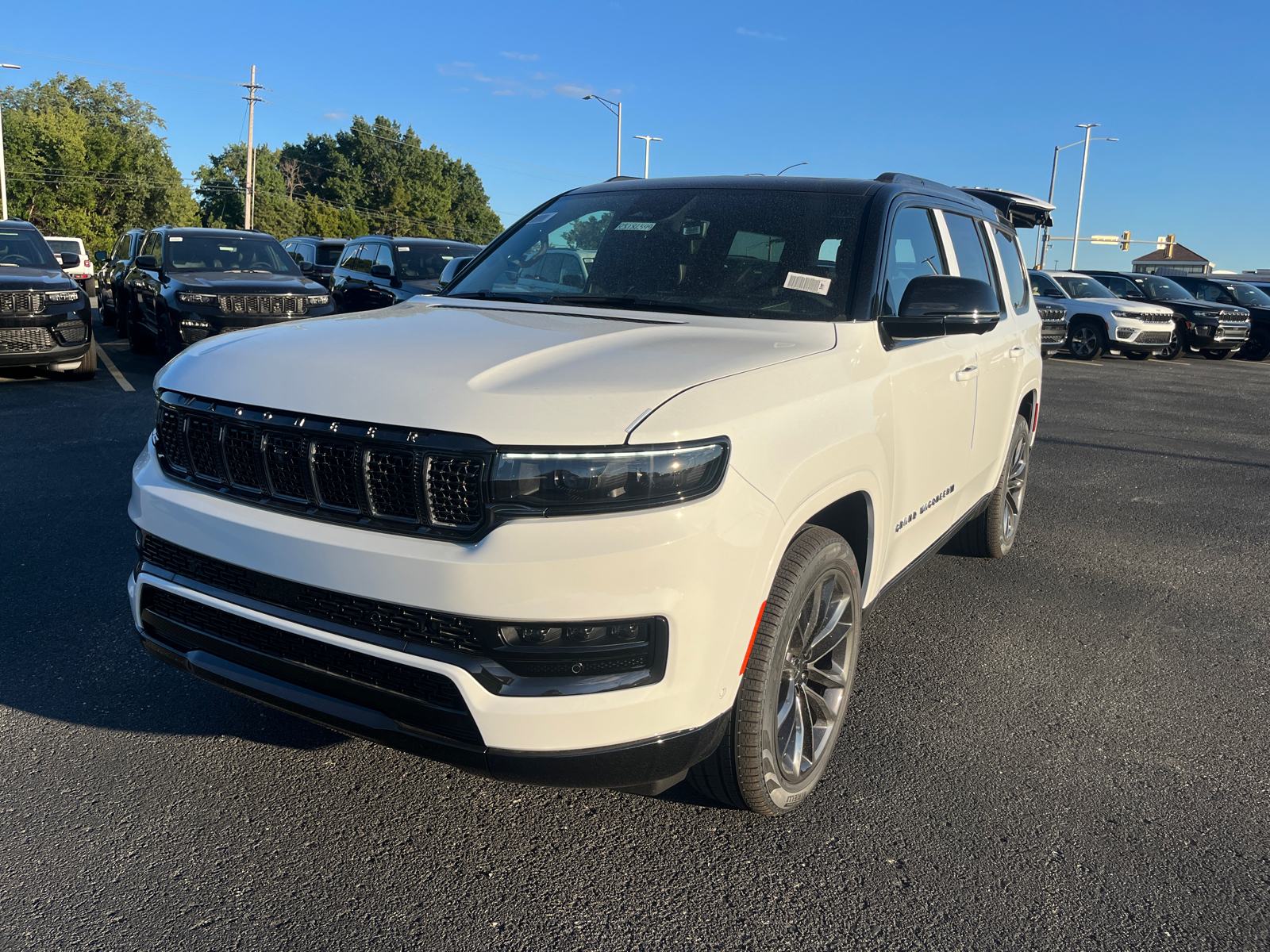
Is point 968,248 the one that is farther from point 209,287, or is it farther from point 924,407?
point 209,287

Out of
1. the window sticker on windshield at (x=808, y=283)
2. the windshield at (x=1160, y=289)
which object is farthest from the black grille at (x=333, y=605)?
the windshield at (x=1160, y=289)

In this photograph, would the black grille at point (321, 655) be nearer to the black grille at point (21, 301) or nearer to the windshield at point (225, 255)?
the black grille at point (21, 301)

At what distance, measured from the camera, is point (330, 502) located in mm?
2373

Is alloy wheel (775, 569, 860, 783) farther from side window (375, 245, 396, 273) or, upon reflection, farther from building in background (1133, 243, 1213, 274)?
building in background (1133, 243, 1213, 274)

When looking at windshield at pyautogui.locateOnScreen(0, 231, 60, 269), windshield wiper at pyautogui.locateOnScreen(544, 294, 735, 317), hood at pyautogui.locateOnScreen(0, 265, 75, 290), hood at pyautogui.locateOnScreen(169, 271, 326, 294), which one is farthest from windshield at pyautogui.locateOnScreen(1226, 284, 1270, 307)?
windshield wiper at pyautogui.locateOnScreen(544, 294, 735, 317)

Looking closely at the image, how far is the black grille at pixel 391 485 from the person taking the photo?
2256mm

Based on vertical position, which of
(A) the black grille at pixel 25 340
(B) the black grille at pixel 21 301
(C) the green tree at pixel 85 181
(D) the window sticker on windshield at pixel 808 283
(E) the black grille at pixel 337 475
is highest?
(C) the green tree at pixel 85 181

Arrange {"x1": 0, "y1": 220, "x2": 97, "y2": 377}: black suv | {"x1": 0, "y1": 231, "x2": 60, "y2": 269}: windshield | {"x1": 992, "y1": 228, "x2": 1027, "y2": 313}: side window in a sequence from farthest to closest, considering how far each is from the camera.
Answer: {"x1": 0, "y1": 231, "x2": 60, "y2": 269}: windshield < {"x1": 0, "y1": 220, "x2": 97, "y2": 377}: black suv < {"x1": 992, "y1": 228, "x2": 1027, "y2": 313}: side window

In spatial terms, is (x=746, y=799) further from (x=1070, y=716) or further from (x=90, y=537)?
(x=90, y=537)

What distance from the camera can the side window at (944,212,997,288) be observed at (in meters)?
4.18

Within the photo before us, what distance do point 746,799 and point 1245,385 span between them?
58.8 ft

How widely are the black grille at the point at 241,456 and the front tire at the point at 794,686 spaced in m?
1.35

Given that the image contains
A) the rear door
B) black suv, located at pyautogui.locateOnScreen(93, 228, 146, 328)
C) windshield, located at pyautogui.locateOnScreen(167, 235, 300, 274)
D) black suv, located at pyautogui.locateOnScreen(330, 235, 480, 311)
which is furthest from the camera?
black suv, located at pyautogui.locateOnScreen(93, 228, 146, 328)

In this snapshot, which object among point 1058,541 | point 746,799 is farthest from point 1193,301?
point 746,799
